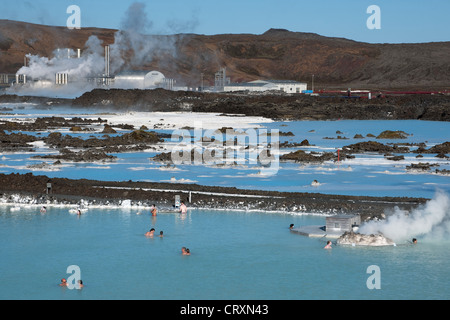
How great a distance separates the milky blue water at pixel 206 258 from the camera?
674 inches

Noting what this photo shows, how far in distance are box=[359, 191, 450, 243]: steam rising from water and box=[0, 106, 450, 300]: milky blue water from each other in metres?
0.72

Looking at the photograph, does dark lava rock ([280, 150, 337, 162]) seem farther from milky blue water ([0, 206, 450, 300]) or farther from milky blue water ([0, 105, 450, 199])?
milky blue water ([0, 206, 450, 300])

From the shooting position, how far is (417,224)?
2319 cm

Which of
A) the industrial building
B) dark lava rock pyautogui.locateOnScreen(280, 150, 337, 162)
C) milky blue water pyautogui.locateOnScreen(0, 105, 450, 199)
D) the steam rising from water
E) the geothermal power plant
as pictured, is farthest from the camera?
the industrial building

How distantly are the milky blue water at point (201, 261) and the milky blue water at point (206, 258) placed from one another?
0.03m

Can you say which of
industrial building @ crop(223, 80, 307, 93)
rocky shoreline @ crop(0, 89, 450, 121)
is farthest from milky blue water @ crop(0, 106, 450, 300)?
industrial building @ crop(223, 80, 307, 93)

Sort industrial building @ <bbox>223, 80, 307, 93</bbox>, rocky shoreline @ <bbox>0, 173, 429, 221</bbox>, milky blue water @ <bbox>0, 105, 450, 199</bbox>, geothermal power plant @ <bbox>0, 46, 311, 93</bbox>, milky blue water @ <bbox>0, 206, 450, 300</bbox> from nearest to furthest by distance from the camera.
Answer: milky blue water @ <bbox>0, 206, 450, 300</bbox> → rocky shoreline @ <bbox>0, 173, 429, 221</bbox> → milky blue water @ <bbox>0, 105, 450, 199</bbox> → geothermal power plant @ <bbox>0, 46, 311, 93</bbox> → industrial building @ <bbox>223, 80, 307, 93</bbox>

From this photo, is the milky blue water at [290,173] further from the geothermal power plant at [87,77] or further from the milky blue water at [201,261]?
the geothermal power plant at [87,77]

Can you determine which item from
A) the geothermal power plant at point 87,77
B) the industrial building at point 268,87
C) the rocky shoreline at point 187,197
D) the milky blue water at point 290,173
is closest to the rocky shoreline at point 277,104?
the geothermal power plant at point 87,77

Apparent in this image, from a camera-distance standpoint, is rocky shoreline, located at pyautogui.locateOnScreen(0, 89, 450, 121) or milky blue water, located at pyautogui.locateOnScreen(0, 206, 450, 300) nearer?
milky blue water, located at pyautogui.locateOnScreen(0, 206, 450, 300)

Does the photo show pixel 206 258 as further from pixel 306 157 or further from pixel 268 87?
pixel 268 87

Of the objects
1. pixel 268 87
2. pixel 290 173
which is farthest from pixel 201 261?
pixel 268 87

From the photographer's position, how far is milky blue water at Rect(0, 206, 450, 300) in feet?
56.0

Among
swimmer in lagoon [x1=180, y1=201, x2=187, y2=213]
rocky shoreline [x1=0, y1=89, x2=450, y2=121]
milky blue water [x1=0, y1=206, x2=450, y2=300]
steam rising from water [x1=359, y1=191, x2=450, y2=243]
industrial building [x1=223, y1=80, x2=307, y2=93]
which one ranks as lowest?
milky blue water [x1=0, y1=206, x2=450, y2=300]
